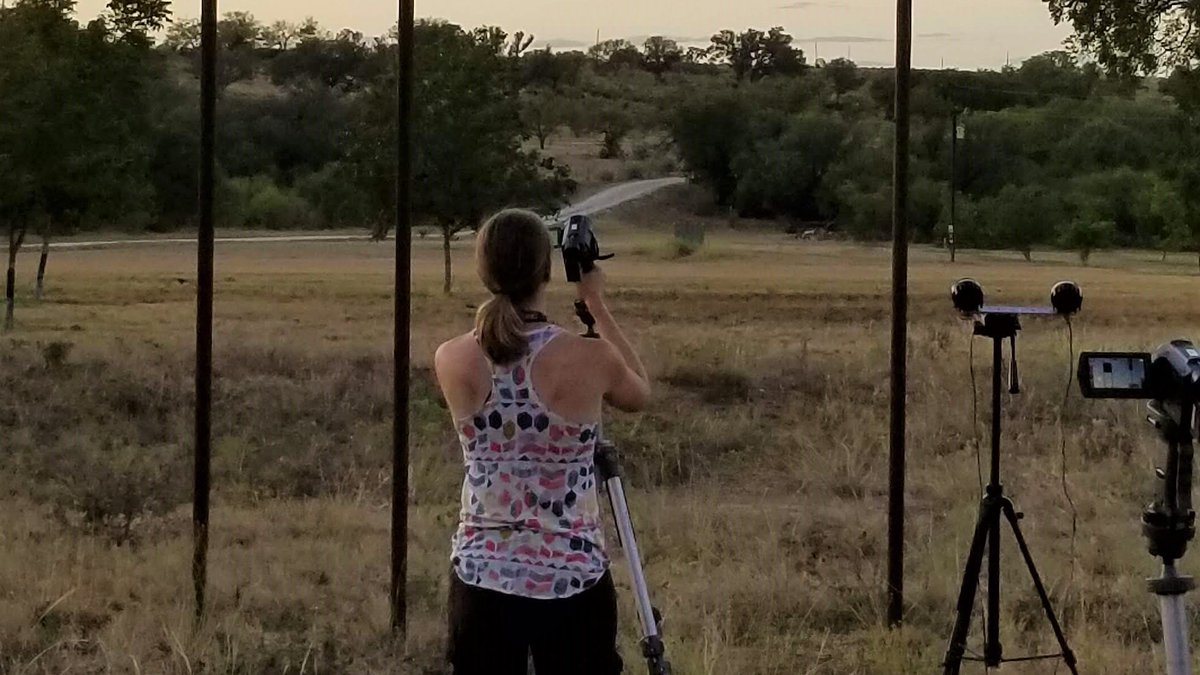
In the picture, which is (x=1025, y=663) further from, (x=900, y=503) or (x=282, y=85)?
(x=282, y=85)

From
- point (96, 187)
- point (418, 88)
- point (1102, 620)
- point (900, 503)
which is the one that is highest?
point (418, 88)

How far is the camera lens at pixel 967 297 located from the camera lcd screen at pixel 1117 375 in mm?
1051

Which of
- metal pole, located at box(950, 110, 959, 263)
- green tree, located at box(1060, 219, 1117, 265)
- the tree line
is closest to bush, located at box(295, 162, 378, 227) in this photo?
the tree line

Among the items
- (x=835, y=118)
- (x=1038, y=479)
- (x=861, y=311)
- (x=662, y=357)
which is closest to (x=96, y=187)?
(x=662, y=357)

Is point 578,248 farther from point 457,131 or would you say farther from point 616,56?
point 616,56

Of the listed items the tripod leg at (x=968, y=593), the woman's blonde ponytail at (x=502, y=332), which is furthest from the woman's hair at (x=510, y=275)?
the tripod leg at (x=968, y=593)

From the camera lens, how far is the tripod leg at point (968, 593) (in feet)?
14.7

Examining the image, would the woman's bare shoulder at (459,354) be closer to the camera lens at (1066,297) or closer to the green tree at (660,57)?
the camera lens at (1066,297)

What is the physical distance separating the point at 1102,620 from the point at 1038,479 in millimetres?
3565

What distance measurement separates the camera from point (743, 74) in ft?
151

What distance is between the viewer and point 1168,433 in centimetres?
326

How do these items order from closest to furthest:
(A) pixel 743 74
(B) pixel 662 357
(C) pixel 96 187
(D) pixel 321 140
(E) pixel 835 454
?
(E) pixel 835 454 < (B) pixel 662 357 < (C) pixel 96 187 < (A) pixel 743 74 < (D) pixel 321 140

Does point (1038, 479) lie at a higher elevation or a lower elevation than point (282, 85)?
lower

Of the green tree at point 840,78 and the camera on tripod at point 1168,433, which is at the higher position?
the green tree at point 840,78
